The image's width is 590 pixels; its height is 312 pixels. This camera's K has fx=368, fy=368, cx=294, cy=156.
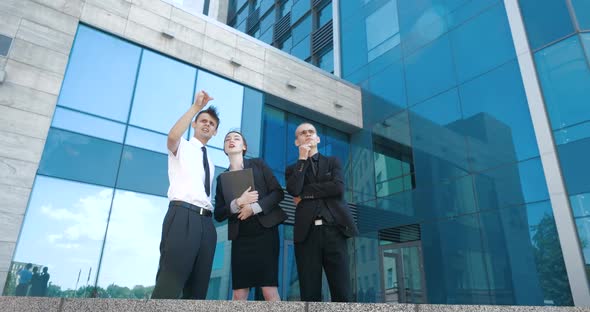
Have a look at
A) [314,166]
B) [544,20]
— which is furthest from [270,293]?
[544,20]

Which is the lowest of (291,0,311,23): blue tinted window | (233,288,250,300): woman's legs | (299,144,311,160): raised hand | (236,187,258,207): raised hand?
(233,288,250,300): woman's legs

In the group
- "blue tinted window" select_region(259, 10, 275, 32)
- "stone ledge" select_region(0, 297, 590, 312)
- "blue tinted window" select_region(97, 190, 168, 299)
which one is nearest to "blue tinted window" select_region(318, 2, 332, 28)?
"blue tinted window" select_region(259, 10, 275, 32)

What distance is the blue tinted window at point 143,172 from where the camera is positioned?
905 cm

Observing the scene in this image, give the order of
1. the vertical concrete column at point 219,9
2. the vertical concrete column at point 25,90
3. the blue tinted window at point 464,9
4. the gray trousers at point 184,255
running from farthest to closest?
1. the vertical concrete column at point 219,9
2. the blue tinted window at point 464,9
3. the vertical concrete column at point 25,90
4. the gray trousers at point 184,255

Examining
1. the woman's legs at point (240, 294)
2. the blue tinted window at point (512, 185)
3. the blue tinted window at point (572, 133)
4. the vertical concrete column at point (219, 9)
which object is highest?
the vertical concrete column at point (219, 9)

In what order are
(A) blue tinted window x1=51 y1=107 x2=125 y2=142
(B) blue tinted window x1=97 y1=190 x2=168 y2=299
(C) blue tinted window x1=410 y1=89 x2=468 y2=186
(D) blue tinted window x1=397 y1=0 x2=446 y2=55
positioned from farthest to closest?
(D) blue tinted window x1=397 y1=0 x2=446 y2=55
(C) blue tinted window x1=410 y1=89 x2=468 y2=186
(A) blue tinted window x1=51 y1=107 x2=125 y2=142
(B) blue tinted window x1=97 y1=190 x2=168 y2=299

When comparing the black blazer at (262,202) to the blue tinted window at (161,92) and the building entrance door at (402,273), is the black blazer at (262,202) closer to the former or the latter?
the blue tinted window at (161,92)

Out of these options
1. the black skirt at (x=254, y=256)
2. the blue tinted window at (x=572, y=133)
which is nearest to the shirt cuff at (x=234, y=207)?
the black skirt at (x=254, y=256)

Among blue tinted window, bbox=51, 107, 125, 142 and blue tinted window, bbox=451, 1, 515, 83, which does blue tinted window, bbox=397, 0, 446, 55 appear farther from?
blue tinted window, bbox=51, 107, 125, 142

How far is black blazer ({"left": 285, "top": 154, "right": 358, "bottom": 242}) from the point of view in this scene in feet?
9.92

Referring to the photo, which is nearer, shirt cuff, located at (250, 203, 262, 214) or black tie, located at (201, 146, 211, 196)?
shirt cuff, located at (250, 203, 262, 214)

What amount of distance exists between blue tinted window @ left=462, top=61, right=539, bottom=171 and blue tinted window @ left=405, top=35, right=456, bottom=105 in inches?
32.9

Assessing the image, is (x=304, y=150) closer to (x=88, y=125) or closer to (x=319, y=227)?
(x=319, y=227)

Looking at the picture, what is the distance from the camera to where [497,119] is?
387 inches
